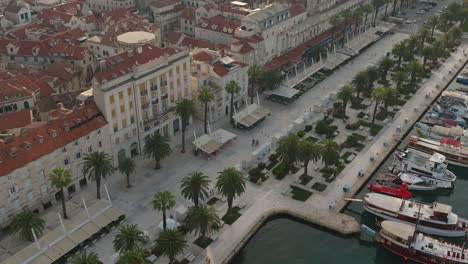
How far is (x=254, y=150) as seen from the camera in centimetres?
12688

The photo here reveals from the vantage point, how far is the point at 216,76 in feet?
451

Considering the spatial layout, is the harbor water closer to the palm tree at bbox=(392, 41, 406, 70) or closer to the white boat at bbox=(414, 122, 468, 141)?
the white boat at bbox=(414, 122, 468, 141)

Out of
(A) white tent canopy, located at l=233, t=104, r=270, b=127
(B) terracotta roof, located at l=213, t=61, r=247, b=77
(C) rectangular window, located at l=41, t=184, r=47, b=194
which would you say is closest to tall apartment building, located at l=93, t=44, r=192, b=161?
(B) terracotta roof, located at l=213, t=61, r=247, b=77

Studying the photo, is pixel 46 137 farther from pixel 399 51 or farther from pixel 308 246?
pixel 399 51

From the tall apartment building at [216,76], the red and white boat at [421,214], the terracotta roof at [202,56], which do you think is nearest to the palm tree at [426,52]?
the tall apartment building at [216,76]

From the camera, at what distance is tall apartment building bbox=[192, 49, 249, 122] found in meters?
137

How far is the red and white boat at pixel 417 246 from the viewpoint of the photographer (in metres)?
92.7

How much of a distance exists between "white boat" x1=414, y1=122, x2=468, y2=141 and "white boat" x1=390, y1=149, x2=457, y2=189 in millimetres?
14033

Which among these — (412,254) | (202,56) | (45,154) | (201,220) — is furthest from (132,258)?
(202,56)

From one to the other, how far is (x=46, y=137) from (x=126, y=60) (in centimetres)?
2837

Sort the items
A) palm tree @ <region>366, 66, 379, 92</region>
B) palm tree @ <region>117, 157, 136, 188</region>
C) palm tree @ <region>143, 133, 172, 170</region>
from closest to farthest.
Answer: palm tree @ <region>117, 157, 136, 188</region> < palm tree @ <region>143, 133, 172, 170</region> < palm tree @ <region>366, 66, 379, 92</region>

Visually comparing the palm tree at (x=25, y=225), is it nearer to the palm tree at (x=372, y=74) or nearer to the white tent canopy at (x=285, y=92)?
the white tent canopy at (x=285, y=92)

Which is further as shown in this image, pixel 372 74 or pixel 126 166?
pixel 372 74

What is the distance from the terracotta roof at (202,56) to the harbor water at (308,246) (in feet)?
183
